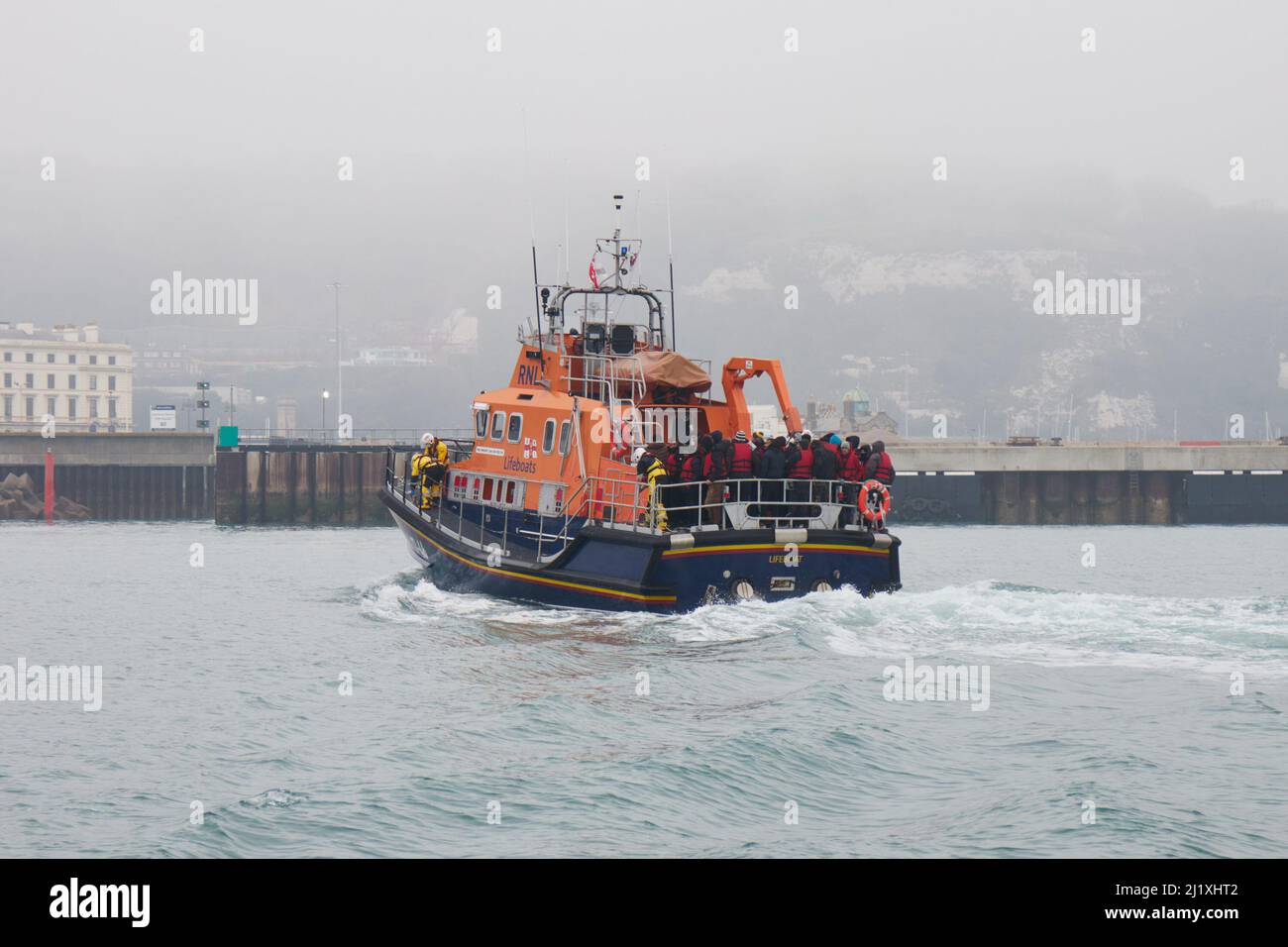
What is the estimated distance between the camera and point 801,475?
21.6 metres

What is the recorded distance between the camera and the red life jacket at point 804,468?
847 inches

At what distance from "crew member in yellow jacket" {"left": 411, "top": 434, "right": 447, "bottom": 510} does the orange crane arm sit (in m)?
5.75

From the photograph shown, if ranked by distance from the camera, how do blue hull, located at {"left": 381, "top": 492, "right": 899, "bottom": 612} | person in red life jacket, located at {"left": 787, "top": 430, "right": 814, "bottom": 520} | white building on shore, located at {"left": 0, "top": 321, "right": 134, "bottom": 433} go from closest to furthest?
1. blue hull, located at {"left": 381, "top": 492, "right": 899, "bottom": 612}
2. person in red life jacket, located at {"left": 787, "top": 430, "right": 814, "bottom": 520}
3. white building on shore, located at {"left": 0, "top": 321, "right": 134, "bottom": 433}

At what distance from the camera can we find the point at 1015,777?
1193 cm

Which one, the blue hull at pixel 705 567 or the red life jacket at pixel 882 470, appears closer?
the blue hull at pixel 705 567

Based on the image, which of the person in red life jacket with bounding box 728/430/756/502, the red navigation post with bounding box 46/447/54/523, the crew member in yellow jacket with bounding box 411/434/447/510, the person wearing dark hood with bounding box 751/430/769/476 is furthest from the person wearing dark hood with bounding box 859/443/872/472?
the red navigation post with bounding box 46/447/54/523

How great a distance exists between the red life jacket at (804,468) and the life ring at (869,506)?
35.1 inches

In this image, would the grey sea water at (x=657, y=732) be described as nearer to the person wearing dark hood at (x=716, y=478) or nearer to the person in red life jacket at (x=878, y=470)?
the person wearing dark hood at (x=716, y=478)

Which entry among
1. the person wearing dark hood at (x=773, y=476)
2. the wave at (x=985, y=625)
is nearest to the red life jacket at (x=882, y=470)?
the person wearing dark hood at (x=773, y=476)

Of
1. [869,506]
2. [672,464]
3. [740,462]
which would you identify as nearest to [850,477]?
[869,506]

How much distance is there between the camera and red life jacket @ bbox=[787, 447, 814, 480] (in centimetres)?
2152

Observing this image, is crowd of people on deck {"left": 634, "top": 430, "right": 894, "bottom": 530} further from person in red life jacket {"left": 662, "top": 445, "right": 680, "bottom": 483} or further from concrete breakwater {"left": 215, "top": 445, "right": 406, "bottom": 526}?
concrete breakwater {"left": 215, "top": 445, "right": 406, "bottom": 526}
